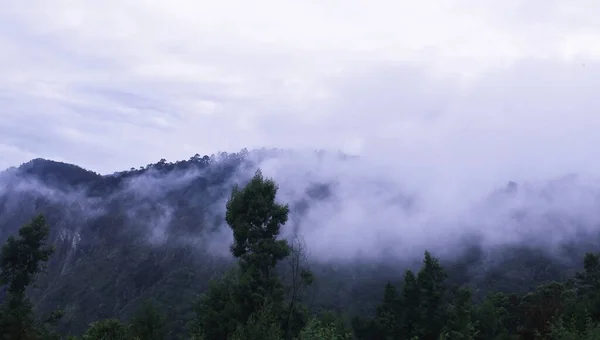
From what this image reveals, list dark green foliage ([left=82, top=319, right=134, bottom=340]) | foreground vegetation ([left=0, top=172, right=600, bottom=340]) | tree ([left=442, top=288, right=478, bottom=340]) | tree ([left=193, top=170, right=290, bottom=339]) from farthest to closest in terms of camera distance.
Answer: dark green foliage ([left=82, top=319, right=134, bottom=340]) < tree ([left=442, top=288, right=478, bottom=340]) < tree ([left=193, top=170, right=290, bottom=339]) < foreground vegetation ([left=0, top=172, right=600, bottom=340])

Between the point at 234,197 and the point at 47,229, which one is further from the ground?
the point at 234,197

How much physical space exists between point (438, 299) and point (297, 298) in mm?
28580

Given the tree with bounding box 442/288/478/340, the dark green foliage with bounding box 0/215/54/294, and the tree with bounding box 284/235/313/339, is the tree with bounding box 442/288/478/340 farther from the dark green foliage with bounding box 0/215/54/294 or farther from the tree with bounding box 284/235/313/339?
the dark green foliage with bounding box 0/215/54/294

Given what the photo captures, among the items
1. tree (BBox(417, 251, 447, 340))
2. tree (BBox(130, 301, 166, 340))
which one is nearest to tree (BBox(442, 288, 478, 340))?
tree (BBox(417, 251, 447, 340))

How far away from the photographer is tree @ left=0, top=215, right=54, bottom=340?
47031 millimetres

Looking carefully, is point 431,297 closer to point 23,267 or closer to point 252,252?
point 252,252

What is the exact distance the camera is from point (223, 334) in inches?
1847

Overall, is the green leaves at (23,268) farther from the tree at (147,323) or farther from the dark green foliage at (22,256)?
the tree at (147,323)

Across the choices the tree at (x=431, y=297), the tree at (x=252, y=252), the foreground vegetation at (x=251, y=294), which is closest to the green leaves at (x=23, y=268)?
the foreground vegetation at (x=251, y=294)

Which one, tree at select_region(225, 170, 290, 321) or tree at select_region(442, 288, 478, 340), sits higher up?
tree at select_region(225, 170, 290, 321)

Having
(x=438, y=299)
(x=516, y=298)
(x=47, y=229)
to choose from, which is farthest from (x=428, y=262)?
(x=47, y=229)

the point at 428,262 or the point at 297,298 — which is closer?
the point at 297,298

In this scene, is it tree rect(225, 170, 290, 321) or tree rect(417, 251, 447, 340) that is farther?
tree rect(417, 251, 447, 340)

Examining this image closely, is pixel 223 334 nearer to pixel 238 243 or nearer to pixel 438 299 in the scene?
pixel 238 243
